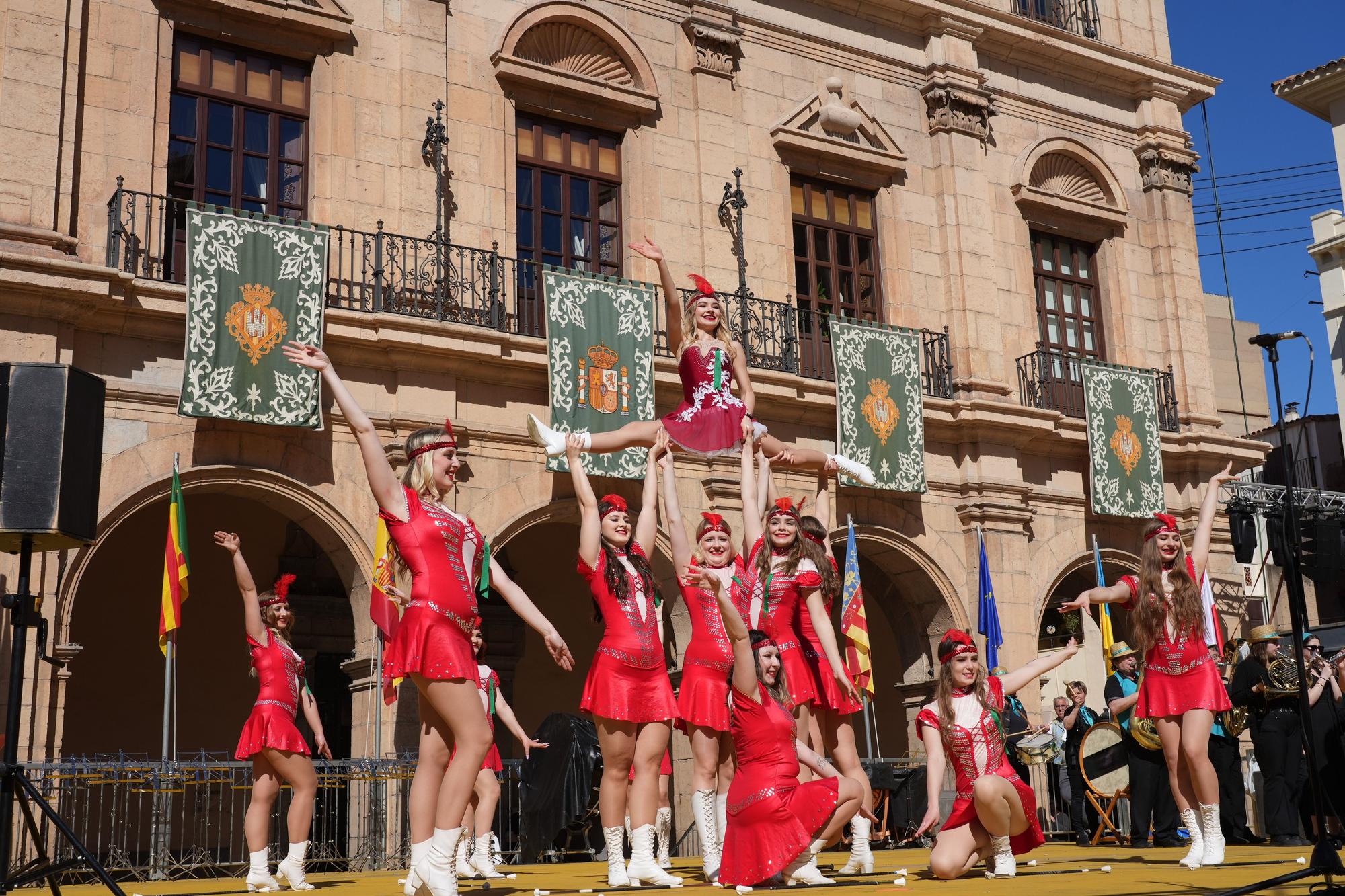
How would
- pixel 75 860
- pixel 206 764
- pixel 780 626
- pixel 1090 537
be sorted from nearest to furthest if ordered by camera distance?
pixel 75 860 → pixel 780 626 → pixel 206 764 → pixel 1090 537

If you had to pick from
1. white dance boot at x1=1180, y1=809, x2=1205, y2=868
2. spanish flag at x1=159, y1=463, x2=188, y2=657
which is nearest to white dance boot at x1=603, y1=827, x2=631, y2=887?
white dance boot at x1=1180, y1=809, x2=1205, y2=868

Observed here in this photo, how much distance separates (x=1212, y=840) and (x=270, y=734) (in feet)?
16.6

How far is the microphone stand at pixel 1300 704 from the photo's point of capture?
16.9 feet

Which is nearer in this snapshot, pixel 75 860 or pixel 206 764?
pixel 75 860

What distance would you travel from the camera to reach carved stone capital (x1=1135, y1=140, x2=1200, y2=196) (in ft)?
65.3

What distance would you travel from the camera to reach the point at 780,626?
24.2 feet

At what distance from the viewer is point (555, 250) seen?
15.6m

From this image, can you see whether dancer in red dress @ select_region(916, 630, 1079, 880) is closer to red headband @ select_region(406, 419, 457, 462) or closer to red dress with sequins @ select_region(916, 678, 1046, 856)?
red dress with sequins @ select_region(916, 678, 1046, 856)

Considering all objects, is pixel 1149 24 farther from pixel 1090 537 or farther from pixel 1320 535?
pixel 1320 535

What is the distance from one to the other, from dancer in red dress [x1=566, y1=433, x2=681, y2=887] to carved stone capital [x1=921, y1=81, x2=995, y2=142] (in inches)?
501

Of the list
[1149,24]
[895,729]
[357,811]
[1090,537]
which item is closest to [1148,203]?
[1149,24]

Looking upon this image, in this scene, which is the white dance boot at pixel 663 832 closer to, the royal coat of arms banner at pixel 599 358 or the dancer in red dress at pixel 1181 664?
the dancer in red dress at pixel 1181 664

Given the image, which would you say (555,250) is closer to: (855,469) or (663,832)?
(855,469)

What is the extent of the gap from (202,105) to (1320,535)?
1098 centimetres
